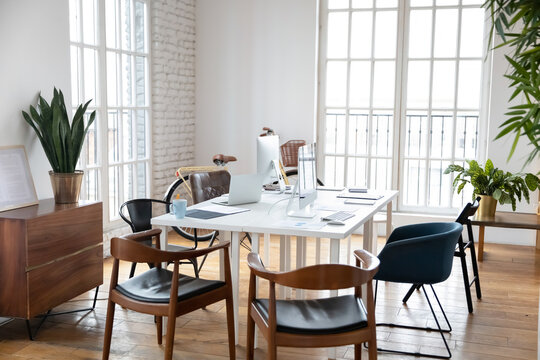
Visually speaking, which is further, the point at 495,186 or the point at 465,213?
the point at 495,186

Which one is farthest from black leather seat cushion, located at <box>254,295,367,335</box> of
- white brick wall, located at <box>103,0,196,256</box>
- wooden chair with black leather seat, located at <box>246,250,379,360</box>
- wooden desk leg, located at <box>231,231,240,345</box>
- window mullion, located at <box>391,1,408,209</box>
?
window mullion, located at <box>391,1,408,209</box>

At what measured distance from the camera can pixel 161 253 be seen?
319 cm

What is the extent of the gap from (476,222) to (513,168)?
57.5 inches

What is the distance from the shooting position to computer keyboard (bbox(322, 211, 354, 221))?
3934mm

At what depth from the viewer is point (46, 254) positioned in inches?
156

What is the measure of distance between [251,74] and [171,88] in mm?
951

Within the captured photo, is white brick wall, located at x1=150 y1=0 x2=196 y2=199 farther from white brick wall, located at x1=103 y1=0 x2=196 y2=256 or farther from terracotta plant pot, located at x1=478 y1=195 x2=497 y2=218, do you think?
terracotta plant pot, located at x1=478 y1=195 x2=497 y2=218

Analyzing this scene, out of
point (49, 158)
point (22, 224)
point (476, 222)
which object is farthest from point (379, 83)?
point (22, 224)

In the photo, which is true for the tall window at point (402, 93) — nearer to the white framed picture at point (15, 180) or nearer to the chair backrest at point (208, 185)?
the chair backrest at point (208, 185)

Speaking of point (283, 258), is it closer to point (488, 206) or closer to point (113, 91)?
point (488, 206)

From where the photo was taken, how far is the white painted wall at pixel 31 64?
4180 mm

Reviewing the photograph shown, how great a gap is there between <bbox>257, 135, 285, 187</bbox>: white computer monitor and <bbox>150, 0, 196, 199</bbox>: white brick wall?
89.8 inches

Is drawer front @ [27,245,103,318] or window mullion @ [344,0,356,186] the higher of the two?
window mullion @ [344,0,356,186]

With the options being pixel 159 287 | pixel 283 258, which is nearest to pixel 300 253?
pixel 283 258
